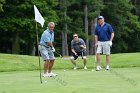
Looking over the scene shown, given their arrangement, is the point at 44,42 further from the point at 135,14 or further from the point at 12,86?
the point at 135,14

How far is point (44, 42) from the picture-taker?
17.3 m

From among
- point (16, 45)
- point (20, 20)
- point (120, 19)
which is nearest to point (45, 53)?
point (20, 20)

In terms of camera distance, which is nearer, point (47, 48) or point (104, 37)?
point (47, 48)

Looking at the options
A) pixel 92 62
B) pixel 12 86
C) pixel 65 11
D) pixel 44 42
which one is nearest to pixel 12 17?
pixel 65 11

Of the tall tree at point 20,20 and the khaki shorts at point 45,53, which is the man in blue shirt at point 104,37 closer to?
the khaki shorts at point 45,53

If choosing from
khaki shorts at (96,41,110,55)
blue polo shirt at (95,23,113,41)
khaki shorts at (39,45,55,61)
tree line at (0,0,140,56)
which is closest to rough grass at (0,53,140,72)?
khaki shorts at (96,41,110,55)

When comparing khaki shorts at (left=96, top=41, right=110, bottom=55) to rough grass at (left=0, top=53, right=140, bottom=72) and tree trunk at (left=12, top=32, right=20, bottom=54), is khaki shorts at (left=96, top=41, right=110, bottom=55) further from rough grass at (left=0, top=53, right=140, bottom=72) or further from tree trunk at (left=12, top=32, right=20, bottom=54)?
tree trunk at (left=12, top=32, right=20, bottom=54)

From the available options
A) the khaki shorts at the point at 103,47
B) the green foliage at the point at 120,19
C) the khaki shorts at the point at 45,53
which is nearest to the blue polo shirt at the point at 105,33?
the khaki shorts at the point at 103,47

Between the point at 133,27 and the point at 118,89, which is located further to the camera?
the point at 133,27

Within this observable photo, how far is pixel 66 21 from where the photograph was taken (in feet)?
213

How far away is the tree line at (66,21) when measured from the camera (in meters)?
57.7

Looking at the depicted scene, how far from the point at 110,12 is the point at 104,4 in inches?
63.3

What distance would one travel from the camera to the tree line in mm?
57688

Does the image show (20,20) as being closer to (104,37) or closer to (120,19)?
(120,19)
